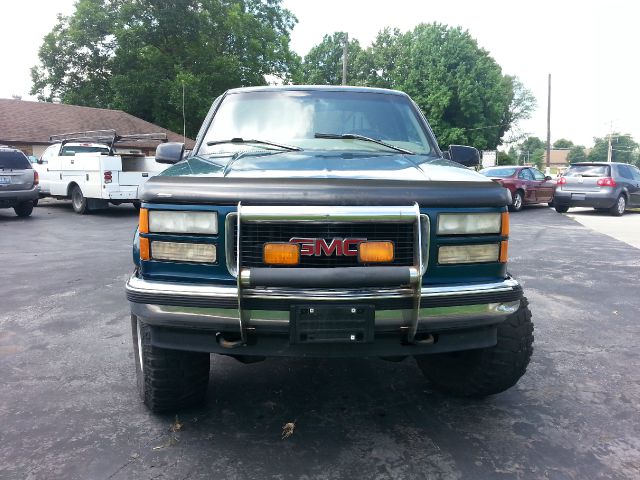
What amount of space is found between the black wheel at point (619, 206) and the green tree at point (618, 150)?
368 ft

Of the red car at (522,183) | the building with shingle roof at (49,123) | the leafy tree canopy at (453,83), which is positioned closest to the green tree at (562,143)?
the leafy tree canopy at (453,83)

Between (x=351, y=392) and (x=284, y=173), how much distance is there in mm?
1558

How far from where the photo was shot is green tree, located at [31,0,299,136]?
35.8 metres

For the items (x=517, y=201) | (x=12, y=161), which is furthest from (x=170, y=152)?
(x=517, y=201)

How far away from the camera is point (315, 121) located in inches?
156

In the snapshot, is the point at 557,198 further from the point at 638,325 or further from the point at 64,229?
the point at 64,229

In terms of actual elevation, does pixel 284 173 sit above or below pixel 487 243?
above

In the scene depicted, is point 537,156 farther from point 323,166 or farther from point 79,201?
point 323,166

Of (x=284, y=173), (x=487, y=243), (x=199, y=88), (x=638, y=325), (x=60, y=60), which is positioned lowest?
(x=638, y=325)

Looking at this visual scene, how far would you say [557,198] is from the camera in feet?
52.3

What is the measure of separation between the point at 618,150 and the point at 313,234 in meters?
133

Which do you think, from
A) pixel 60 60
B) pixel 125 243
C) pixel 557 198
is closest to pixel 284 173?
pixel 125 243

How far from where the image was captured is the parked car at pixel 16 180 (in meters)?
12.9

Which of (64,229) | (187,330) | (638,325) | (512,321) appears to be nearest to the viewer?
(187,330)
